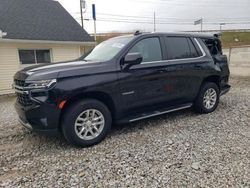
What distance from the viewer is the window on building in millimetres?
10562

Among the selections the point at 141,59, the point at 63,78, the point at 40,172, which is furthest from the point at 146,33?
the point at 40,172

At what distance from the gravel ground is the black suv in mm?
387

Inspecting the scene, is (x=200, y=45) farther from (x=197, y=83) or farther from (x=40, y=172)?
(x=40, y=172)

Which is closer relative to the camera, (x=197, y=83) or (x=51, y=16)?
(x=197, y=83)

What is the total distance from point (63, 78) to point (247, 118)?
4.15 meters

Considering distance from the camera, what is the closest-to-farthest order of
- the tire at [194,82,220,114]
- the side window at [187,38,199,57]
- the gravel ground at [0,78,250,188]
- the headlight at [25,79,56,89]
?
the gravel ground at [0,78,250,188] < the headlight at [25,79,56,89] < the side window at [187,38,199,57] < the tire at [194,82,220,114]

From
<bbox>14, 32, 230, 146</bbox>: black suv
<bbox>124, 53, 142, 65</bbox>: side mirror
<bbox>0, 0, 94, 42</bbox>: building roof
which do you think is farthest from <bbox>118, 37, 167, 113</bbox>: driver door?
<bbox>0, 0, 94, 42</bbox>: building roof

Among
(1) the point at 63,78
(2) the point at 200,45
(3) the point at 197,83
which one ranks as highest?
(2) the point at 200,45

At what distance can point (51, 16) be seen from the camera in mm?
13039

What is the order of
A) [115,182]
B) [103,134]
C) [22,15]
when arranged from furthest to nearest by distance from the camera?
[22,15] < [103,134] < [115,182]

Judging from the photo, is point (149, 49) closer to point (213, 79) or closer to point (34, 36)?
point (213, 79)

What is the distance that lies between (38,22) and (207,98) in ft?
33.6

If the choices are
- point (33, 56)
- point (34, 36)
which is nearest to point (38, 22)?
point (34, 36)

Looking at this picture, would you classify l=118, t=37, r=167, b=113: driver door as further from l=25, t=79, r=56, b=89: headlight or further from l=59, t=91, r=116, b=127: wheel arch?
l=25, t=79, r=56, b=89: headlight
